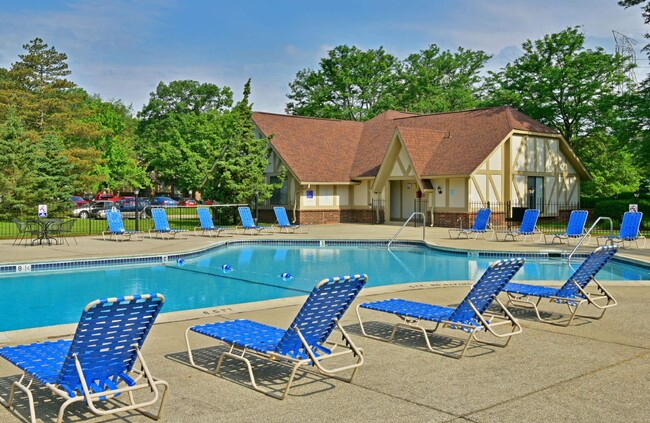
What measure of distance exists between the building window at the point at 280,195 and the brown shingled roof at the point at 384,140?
1710 millimetres

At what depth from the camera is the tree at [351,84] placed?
170 ft

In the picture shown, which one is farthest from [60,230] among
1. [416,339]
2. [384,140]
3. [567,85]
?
[567,85]

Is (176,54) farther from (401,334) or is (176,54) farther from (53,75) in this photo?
(401,334)

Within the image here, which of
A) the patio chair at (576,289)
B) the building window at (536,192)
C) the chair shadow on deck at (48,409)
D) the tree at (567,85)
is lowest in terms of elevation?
the chair shadow on deck at (48,409)

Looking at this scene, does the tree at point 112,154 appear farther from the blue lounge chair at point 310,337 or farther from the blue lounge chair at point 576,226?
the blue lounge chair at point 310,337

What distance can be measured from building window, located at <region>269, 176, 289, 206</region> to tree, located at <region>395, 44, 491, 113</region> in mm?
19834

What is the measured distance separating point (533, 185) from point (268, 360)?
28809mm

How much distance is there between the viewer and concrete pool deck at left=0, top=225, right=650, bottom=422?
5043mm

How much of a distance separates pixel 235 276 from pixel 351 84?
38259 mm

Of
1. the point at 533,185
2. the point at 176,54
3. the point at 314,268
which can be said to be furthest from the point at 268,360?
the point at 176,54

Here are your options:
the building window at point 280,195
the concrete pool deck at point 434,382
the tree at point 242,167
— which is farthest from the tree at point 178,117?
the concrete pool deck at point 434,382

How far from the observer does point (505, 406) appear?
17.1ft

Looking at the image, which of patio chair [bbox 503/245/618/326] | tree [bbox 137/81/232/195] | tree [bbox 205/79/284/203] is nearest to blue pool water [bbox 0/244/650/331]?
patio chair [bbox 503/245/618/326]

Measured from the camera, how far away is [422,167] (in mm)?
32062
